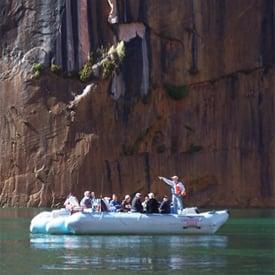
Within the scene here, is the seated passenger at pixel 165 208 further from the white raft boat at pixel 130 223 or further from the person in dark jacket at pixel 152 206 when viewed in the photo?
the white raft boat at pixel 130 223

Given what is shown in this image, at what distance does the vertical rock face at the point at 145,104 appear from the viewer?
227 feet

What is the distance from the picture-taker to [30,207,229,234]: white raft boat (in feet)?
135

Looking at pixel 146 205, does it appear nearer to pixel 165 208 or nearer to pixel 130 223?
pixel 165 208

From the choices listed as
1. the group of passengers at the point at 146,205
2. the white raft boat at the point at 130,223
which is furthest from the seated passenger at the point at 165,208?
the white raft boat at the point at 130,223

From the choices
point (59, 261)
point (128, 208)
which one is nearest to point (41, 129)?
point (128, 208)

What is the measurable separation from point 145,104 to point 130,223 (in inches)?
1152

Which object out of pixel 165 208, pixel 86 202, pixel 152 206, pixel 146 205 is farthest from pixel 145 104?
pixel 152 206

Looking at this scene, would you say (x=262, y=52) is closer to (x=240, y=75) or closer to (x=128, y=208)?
(x=240, y=75)

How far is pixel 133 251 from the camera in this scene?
110ft

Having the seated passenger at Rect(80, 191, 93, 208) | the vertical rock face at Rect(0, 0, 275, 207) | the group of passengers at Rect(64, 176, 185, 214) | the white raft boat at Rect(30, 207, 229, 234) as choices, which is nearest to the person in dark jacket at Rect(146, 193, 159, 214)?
the group of passengers at Rect(64, 176, 185, 214)

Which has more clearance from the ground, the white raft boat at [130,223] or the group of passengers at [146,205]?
the group of passengers at [146,205]

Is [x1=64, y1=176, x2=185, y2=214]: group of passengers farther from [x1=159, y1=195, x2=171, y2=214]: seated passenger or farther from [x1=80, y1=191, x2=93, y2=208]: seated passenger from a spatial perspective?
[x1=80, y1=191, x2=93, y2=208]: seated passenger

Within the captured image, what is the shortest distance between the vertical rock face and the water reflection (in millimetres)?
28349

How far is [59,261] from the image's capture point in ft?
98.0
